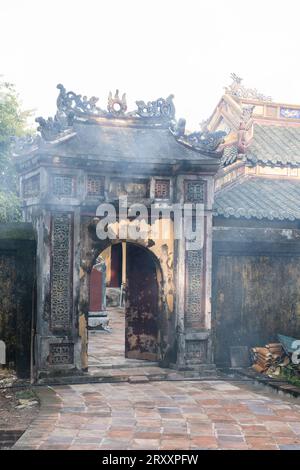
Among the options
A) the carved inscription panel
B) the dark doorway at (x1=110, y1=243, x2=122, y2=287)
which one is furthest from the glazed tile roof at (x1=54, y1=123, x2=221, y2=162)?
the dark doorway at (x1=110, y1=243, x2=122, y2=287)

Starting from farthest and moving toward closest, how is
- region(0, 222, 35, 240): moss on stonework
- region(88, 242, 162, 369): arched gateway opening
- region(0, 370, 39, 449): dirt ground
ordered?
region(88, 242, 162, 369): arched gateway opening, region(0, 222, 35, 240): moss on stonework, region(0, 370, 39, 449): dirt ground

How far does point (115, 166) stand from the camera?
9875 millimetres

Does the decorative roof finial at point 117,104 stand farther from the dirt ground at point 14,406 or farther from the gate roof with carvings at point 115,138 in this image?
the dirt ground at point 14,406

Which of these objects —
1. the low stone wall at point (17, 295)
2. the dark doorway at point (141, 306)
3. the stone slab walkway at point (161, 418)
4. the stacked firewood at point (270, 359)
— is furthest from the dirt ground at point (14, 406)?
the stacked firewood at point (270, 359)

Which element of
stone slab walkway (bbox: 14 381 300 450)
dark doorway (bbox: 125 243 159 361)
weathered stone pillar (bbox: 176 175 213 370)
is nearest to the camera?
stone slab walkway (bbox: 14 381 300 450)

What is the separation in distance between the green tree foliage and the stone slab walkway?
625cm

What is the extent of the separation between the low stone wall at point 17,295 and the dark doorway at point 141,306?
216 centimetres

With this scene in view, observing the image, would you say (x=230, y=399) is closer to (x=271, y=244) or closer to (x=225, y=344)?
(x=225, y=344)

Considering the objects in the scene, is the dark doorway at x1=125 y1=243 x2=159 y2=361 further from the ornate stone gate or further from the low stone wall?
the low stone wall

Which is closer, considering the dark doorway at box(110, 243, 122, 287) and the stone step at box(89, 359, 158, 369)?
the stone step at box(89, 359, 158, 369)

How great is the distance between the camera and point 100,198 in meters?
9.88

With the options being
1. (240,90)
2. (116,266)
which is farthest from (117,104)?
(116,266)

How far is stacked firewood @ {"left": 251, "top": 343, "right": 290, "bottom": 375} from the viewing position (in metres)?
10.5
